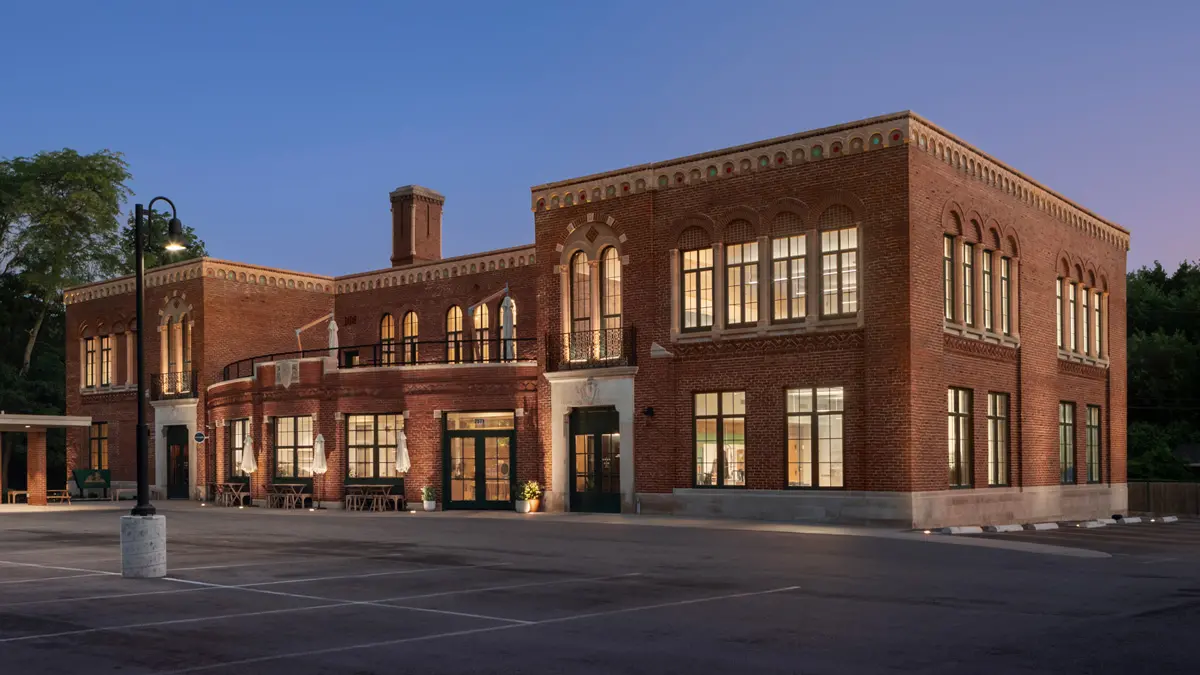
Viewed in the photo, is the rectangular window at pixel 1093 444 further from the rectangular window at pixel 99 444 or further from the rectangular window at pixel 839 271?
the rectangular window at pixel 99 444

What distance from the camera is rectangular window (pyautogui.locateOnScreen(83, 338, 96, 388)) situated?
50.8 metres

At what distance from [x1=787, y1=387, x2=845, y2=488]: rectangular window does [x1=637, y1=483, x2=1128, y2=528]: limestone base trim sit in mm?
395

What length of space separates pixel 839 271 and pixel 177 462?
2760cm

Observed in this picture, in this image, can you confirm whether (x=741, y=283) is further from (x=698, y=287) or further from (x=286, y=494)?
(x=286, y=494)

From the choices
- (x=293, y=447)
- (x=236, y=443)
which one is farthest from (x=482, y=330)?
(x=236, y=443)

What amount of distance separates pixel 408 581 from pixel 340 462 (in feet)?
71.4

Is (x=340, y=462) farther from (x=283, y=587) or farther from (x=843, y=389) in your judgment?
(x=283, y=587)

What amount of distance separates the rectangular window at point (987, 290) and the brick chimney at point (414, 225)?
22.3 m

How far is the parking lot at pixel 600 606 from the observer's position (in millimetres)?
10164

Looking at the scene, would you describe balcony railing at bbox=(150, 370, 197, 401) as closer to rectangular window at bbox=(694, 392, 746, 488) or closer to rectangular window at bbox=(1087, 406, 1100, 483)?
rectangular window at bbox=(694, 392, 746, 488)

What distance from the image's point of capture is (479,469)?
35094 millimetres

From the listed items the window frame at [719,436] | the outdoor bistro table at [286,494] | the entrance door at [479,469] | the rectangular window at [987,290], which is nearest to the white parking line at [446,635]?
the window frame at [719,436]

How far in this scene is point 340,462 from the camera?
37.4 metres

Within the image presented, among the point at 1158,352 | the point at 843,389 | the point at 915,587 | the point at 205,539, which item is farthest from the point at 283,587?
the point at 1158,352
